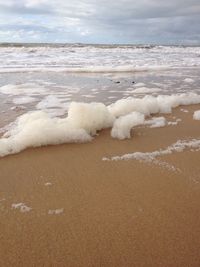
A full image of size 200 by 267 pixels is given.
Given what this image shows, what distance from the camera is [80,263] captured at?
6.63 ft

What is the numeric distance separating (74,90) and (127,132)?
13.6 feet

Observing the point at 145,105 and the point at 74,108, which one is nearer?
the point at 74,108

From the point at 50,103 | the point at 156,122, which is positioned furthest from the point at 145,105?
the point at 50,103

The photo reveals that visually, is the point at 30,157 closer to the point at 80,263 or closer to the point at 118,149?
the point at 118,149

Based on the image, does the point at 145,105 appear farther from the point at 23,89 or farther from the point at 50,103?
the point at 23,89

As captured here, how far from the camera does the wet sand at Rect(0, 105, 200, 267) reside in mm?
2090

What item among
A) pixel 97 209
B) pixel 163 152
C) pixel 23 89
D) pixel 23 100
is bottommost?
pixel 23 89

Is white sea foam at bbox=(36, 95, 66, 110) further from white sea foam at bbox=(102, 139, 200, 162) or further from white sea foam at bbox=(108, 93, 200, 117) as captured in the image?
white sea foam at bbox=(102, 139, 200, 162)

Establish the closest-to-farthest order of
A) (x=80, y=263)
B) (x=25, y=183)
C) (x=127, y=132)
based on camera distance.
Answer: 1. (x=80, y=263)
2. (x=25, y=183)
3. (x=127, y=132)

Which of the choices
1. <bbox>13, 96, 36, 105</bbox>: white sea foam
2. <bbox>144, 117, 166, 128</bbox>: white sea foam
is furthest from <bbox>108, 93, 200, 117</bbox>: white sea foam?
<bbox>13, 96, 36, 105</bbox>: white sea foam

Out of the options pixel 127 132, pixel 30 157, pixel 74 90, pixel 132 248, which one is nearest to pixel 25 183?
pixel 30 157

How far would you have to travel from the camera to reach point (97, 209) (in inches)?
102

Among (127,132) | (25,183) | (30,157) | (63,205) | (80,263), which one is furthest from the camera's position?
(127,132)

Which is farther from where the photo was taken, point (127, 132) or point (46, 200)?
point (127, 132)
